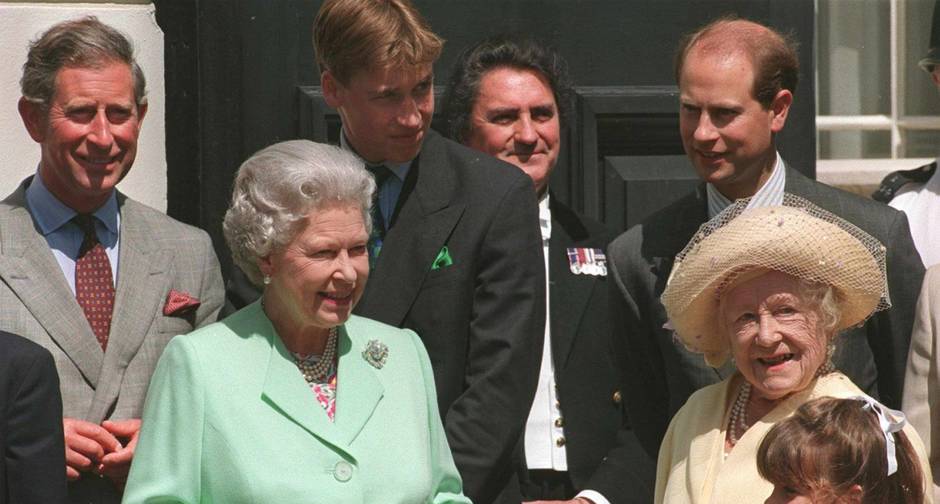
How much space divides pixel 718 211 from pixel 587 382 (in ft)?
1.94

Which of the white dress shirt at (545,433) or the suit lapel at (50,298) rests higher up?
the suit lapel at (50,298)

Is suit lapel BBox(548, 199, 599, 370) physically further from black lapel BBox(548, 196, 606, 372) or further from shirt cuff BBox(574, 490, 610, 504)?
shirt cuff BBox(574, 490, 610, 504)

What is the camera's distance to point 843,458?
400cm

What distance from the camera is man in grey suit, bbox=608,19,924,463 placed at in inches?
191

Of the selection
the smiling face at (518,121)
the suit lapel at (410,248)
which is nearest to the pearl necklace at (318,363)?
the suit lapel at (410,248)

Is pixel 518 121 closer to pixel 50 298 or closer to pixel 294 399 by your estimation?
pixel 50 298

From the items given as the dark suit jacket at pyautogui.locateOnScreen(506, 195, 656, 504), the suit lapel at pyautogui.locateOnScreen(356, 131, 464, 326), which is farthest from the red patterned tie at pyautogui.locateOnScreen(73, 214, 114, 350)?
the dark suit jacket at pyautogui.locateOnScreen(506, 195, 656, 504)

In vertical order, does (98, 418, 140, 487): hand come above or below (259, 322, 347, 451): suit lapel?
below

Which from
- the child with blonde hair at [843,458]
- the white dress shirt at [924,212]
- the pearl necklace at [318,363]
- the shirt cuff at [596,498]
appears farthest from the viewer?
the white dress shirt at [924,212]

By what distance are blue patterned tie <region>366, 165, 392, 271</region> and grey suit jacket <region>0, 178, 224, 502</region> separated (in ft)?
1.41

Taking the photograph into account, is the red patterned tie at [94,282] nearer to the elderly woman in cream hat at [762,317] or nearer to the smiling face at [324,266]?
the smiling face at [324,266]

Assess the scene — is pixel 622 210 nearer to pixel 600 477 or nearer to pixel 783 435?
pixel 600 477

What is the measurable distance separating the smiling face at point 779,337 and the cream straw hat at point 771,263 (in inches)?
1.8

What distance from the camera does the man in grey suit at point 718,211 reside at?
4863 millimetres
